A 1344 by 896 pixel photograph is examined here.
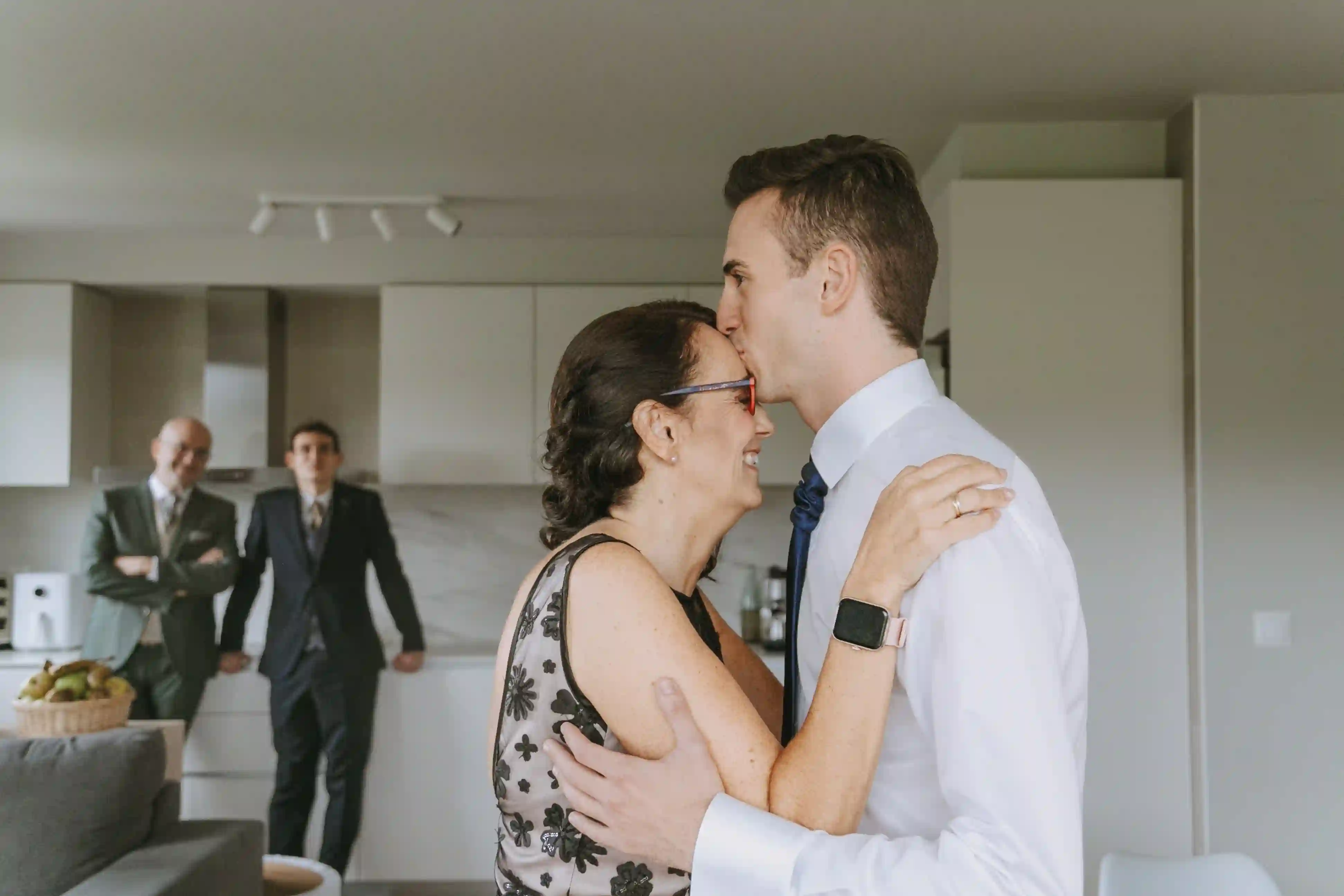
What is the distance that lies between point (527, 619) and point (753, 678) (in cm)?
49

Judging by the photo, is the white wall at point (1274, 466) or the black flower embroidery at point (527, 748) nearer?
the black flower embroidery at point (527, 748)

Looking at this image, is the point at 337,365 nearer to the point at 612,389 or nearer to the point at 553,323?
the point at 553,323

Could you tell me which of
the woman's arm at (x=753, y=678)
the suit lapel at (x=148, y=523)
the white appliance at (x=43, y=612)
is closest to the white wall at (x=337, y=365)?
the suit lapel at (x=148, y=523)

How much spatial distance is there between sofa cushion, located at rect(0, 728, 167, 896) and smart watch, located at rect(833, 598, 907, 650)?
2262 mm

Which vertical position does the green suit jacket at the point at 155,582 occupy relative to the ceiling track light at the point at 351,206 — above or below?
below

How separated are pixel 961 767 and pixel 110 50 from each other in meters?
3.04

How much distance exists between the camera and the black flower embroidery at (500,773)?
1320 millimetres

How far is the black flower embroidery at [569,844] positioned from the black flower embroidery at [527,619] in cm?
19

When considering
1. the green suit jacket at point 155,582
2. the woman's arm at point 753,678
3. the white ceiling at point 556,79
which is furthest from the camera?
the green suit jacket at point 155,582

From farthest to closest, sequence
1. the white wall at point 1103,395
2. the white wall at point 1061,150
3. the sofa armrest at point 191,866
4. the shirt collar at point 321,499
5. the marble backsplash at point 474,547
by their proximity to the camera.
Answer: the marble backsplash at point 474,547 < the shirt collar at point 321,499 < the white wall at point 1061,150 < the white wall at point 1103,395 < the sofa armrest at point 191,866

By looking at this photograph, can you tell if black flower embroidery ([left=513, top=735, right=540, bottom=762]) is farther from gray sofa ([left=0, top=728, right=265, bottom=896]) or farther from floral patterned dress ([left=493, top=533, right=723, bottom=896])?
gray sofa ([left=0, top=728, right=265, bottom=896])

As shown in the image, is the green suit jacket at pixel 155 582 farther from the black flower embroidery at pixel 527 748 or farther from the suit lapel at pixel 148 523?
the black flower embroidery at pixel 527 748

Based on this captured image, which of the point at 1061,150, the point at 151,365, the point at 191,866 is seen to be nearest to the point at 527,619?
the point at 191,866

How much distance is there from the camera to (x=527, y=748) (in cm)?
130
